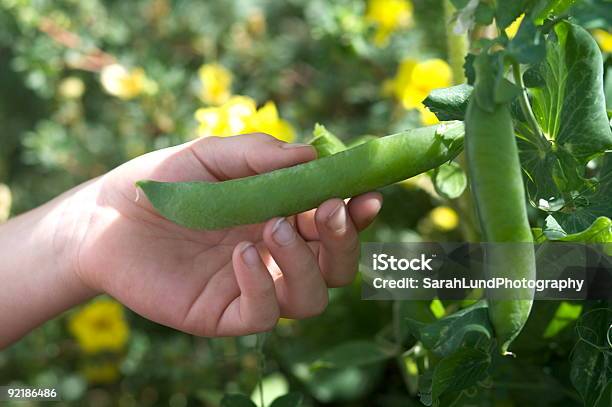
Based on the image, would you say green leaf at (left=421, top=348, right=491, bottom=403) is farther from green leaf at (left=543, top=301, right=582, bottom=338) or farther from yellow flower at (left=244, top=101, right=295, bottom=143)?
yellow flower at (left=244, top=101, right=295, bottom=143)

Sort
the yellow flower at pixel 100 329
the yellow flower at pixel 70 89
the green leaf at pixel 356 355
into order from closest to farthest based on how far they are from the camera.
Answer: the green leaf at pixel 356 355 → the yellow flower at pixel 100 329 → the yellow flower at pixel 70 89

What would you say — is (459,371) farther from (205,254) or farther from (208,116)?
(208,116)

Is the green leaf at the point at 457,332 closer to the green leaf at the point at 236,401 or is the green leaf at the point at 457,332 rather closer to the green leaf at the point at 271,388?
the green leaf at the point at 236,401

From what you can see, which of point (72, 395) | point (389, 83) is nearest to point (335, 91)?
point (389, 83)

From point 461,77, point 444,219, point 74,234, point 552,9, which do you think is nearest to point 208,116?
point 74,234

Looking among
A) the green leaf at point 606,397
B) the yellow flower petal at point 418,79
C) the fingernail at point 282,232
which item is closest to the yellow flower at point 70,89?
the yellow flower petal at point 418,79

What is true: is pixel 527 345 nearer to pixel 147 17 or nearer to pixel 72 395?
pixel 72 395

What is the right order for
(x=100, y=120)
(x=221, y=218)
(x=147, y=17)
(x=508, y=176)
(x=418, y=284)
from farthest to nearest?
1. (x=100, y=120)
2. (x=147, y=17)
3. (x=418, y=284)
4. (x=221, y=218)
5. (x=508, y=176)
